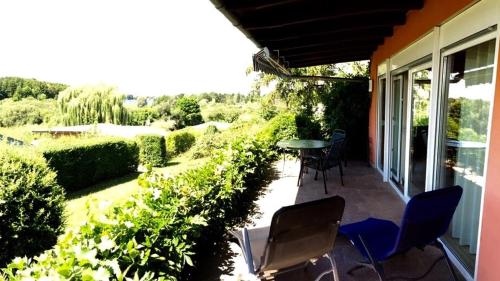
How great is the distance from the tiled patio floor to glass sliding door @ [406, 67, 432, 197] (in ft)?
1.28

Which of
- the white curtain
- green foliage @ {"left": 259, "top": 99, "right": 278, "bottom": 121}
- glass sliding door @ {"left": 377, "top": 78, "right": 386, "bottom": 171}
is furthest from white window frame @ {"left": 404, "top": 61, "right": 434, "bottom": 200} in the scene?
green foliage @ {"left": 259, "top": 99, "right": 278, "bottom": 121}

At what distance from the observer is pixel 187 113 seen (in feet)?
124

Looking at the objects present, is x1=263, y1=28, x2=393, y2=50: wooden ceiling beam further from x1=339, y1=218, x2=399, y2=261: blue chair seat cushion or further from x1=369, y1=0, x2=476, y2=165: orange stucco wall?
x1=339, y1=218, x2=399, y2=261: blue chair seat cushion

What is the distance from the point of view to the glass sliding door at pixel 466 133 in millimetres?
2291

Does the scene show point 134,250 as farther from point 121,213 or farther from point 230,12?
point 230,12

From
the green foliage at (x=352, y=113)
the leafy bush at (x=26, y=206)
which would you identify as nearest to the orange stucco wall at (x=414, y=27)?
the green foliage at (x=352, y=113)

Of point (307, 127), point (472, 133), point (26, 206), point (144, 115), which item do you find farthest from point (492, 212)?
point (144, 115)

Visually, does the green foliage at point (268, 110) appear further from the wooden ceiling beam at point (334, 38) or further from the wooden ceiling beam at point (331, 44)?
the wooden ceiling beam at point (334, 38)

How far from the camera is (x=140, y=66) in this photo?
156 ft

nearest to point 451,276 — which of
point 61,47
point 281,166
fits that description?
point 281,166

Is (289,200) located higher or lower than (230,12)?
lower

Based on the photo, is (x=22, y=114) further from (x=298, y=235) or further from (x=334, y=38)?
(x=298, y=235)

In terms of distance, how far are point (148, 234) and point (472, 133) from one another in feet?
8.79

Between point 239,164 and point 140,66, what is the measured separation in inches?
1888
